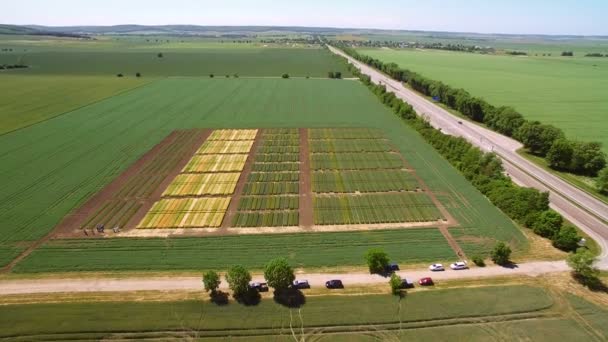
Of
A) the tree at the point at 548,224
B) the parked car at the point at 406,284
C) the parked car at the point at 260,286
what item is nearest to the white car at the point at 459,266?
the parked car at the point at 406,284

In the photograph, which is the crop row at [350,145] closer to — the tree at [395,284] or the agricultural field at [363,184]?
the agricultural field at [363,184]

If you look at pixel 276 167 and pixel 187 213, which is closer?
pixel 187 213

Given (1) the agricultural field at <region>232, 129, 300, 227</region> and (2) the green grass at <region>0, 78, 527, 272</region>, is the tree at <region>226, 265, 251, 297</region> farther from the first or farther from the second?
(1) the agricultural field at <region>232, 129, 300, 227</region>

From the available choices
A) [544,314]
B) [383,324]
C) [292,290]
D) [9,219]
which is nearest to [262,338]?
[292,290]

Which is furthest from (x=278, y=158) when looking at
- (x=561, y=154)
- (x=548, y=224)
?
(x=561, y=154)

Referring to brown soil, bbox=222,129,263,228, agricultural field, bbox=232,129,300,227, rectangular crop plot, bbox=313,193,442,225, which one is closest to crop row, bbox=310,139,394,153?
agricultural field, bbox=232,129,300,227

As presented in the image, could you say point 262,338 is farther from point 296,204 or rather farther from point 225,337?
point 296,204

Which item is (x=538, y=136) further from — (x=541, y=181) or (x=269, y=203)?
(x=269, y=203)
